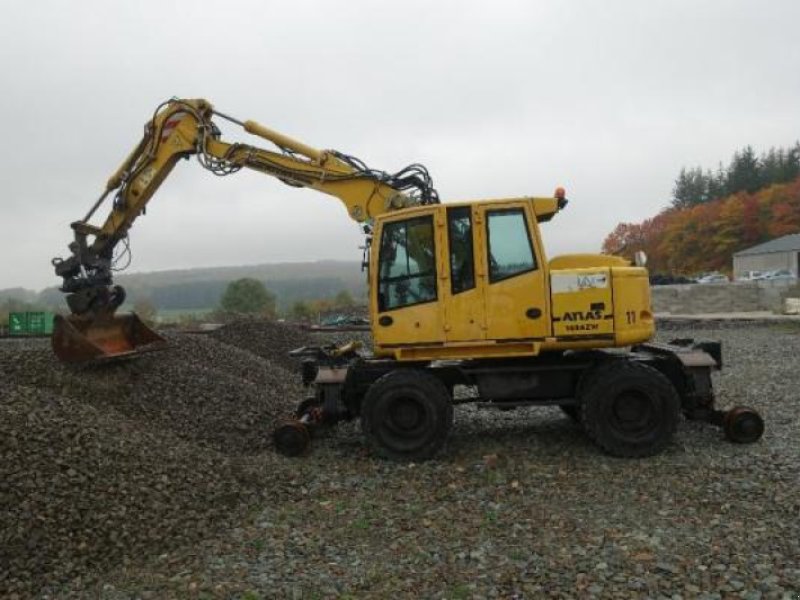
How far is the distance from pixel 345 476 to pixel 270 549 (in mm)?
1869

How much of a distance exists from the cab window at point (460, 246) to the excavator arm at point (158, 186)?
1153 mm

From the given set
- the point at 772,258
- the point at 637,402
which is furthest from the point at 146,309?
the point at 772,258

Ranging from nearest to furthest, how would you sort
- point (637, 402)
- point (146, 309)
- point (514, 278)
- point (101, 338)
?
point (514, 278)
point (637, 402)
point (101, 338)
point (146, 309)

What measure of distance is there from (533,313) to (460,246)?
1.07 meters

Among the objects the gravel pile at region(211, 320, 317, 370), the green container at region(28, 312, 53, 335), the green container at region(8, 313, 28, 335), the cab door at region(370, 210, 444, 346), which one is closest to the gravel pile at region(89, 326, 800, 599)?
the cab door at region(370, 210, 444, 346)

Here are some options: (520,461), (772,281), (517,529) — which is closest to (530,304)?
(520,461)

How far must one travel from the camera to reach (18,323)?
24.4 metres

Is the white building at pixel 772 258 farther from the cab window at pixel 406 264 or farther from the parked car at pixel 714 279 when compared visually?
the cab window at pixel 406 264

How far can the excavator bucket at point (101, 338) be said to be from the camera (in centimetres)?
947

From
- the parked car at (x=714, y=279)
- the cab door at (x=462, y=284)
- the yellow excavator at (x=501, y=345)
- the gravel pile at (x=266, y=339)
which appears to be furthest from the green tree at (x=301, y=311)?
the cab door at (x=462, y=284)

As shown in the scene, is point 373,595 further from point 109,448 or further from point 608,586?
point 109,448

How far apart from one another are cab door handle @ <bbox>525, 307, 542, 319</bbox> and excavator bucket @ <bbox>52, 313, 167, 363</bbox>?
5668 millimetres

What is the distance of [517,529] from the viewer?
5.59m

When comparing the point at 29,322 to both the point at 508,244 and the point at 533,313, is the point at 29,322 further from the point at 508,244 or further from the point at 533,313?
the point at 533,313
